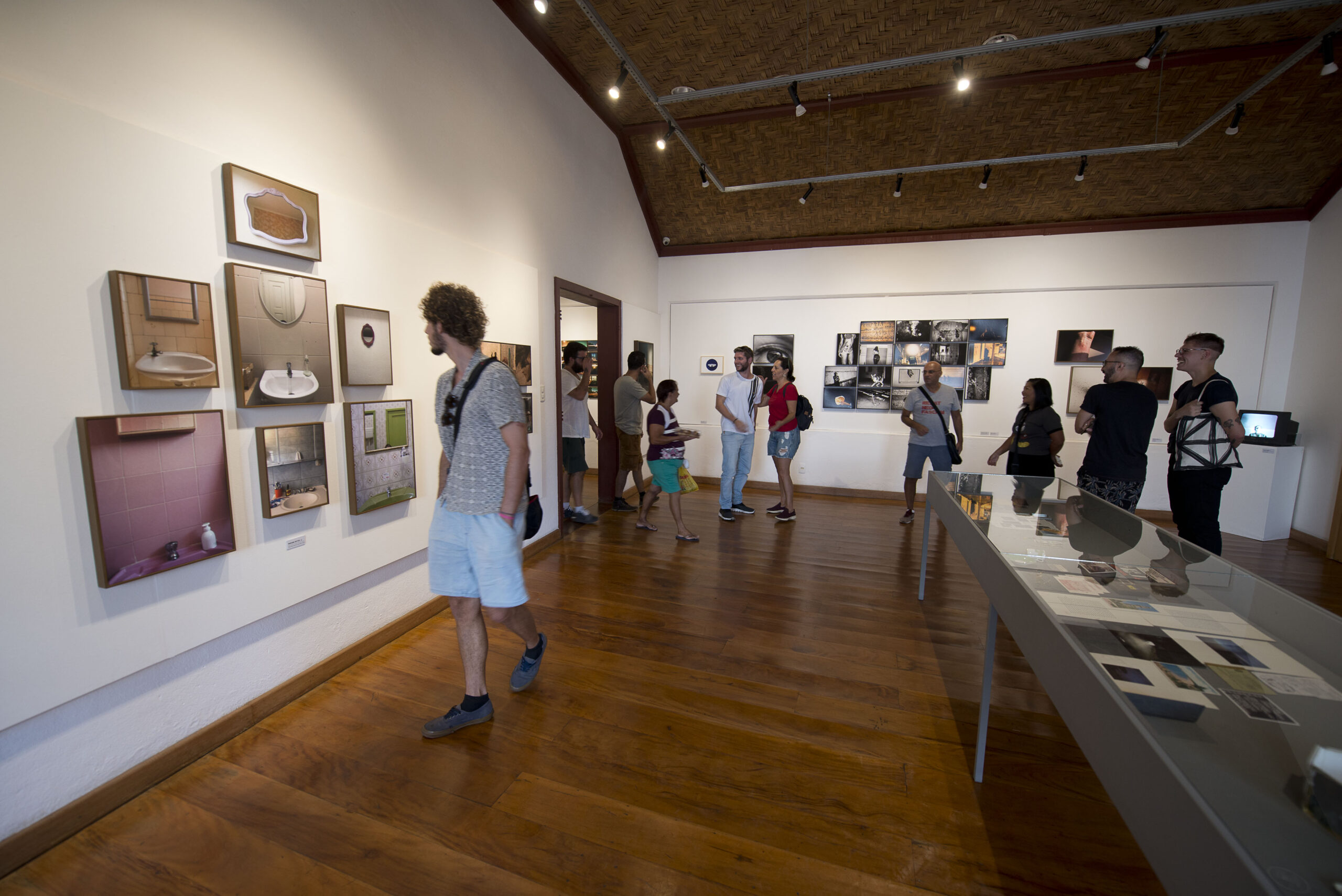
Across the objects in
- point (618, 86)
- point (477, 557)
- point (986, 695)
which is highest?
point (618, 86)

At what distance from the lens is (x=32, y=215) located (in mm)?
1719

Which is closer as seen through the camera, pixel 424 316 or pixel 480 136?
pixel 424 316

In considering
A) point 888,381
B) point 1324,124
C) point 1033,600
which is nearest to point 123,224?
point 1033,600

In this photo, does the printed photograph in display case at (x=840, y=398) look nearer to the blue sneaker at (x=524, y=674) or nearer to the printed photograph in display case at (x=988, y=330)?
the printed photograph in display case at (x=988, y=330)

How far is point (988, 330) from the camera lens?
679cm

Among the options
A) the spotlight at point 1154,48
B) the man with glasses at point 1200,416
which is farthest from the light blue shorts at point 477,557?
the spotlight at point 1154,48

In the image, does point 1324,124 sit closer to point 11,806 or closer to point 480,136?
point 480,136

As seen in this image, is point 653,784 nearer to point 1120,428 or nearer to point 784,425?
point 1120,428

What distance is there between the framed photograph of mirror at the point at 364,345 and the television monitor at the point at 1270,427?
26.6 ft

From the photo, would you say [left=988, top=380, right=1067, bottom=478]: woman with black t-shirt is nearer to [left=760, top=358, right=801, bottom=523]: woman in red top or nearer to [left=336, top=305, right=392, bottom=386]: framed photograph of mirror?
[left=760, top=358, right=801, bottom=523]: woman in red top

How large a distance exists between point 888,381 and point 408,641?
20.7ft

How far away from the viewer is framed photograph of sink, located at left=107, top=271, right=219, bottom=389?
1941 mm

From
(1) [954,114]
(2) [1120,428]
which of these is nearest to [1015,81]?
(1) [954,114]

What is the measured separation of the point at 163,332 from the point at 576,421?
363 centimetres
